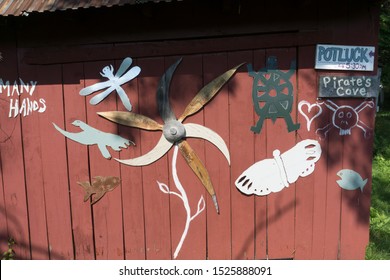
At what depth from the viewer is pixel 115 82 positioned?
3246mm

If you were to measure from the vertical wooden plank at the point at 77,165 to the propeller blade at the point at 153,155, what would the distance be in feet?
1.27

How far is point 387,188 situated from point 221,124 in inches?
152

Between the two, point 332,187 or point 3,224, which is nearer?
point 332,187

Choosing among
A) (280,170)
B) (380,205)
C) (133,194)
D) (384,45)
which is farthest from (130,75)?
(384,45)

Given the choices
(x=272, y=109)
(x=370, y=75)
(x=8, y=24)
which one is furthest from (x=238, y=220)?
(x=8, y=24)

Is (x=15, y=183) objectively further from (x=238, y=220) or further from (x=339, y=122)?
(x=339, y=122)

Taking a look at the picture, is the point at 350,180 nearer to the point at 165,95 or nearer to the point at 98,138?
the point at 165,95

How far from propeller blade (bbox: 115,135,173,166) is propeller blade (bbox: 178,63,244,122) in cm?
31

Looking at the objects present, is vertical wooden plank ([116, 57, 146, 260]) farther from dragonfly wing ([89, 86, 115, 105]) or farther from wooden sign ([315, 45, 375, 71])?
wooden sign ([315, 45, 375, 71])

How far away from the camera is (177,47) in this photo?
125 inches

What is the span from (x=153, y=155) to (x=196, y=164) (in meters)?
0.39

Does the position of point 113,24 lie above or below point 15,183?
above

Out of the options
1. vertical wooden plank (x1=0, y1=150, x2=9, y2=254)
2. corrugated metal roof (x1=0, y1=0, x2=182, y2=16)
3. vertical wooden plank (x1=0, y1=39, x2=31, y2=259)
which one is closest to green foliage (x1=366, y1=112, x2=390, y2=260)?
corrugated metal roof (x1=0, y1=0, x2=182, y2=16)

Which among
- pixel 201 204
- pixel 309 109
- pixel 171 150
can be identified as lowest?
pixel 201 204
